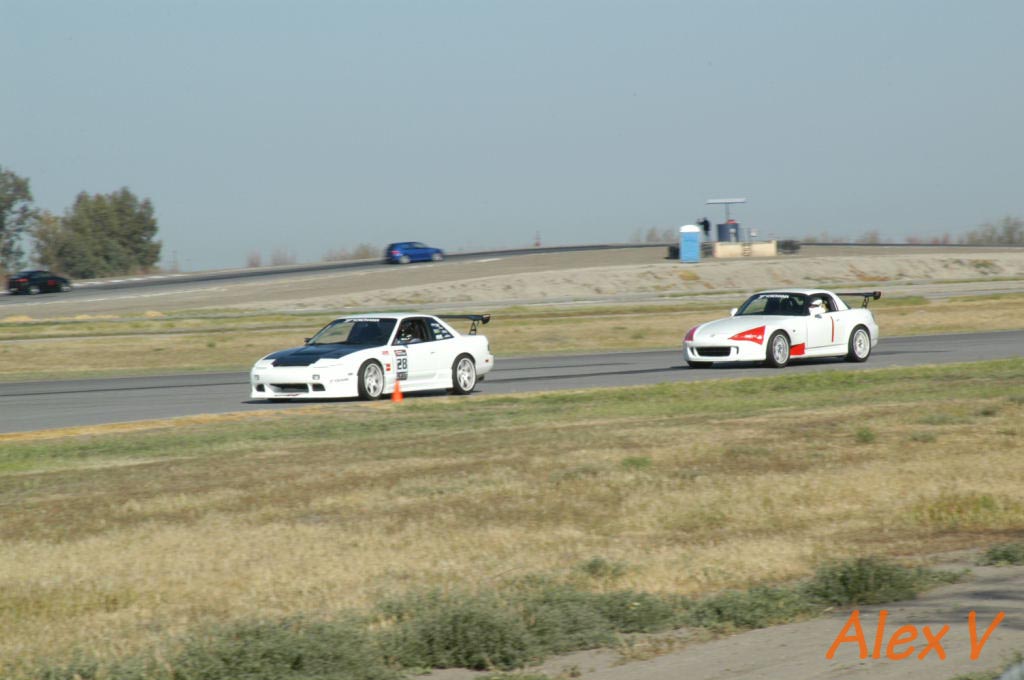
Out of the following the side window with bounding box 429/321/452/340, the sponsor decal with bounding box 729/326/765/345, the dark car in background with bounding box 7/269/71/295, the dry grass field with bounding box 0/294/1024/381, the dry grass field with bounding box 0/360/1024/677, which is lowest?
the dry grass field with bounding box 0/294/1024/381

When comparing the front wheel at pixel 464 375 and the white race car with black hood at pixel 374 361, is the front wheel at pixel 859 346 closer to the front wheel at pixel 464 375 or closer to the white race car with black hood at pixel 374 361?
the white race car with black hood at pixel 374 361

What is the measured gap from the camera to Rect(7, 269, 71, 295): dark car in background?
6159cm

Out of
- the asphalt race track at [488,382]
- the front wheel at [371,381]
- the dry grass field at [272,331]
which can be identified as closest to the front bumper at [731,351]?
the asphalt race track at [488,382]

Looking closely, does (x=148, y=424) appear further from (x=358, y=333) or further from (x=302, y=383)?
(x=358, y=333)

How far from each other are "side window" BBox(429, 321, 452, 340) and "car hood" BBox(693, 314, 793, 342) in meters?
5.42

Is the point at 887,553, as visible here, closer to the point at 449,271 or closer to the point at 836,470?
the point at 836,470

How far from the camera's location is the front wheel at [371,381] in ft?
63.2

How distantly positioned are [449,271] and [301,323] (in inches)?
972

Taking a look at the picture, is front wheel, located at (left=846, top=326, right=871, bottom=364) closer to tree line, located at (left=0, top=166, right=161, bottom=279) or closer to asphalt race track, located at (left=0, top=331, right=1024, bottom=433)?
asphalt race track, located at (left=0, top=331, right=1024, bottom=433)

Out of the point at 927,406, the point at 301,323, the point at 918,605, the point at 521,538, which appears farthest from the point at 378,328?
the point at 301,323

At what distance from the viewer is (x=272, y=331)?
37219 millimetres

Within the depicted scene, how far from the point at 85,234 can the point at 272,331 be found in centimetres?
5875

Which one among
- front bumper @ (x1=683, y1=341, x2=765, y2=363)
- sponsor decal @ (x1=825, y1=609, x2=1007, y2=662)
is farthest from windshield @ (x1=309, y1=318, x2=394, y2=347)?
sponsor decal @ (x1=825, y1=609, x2=1007, y2=662)

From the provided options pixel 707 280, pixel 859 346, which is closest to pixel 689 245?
pixel 707 280
